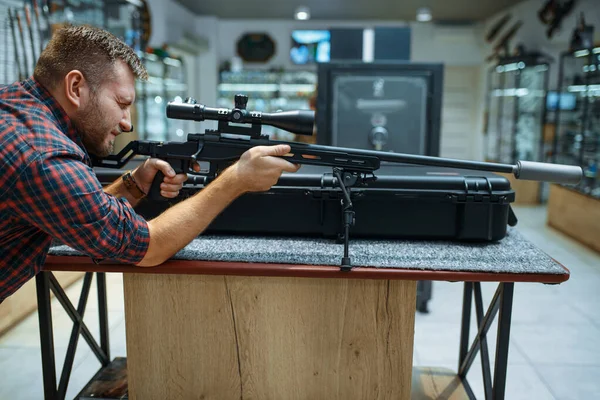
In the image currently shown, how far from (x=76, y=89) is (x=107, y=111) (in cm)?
9

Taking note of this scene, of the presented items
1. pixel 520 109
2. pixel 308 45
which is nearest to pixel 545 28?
pixel 520 109

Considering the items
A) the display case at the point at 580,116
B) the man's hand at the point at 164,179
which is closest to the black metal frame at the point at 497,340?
the man's hand at the point at 164,179

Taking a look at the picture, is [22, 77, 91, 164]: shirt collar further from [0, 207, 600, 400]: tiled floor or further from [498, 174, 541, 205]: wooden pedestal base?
[498, 174, 541, 205]: wooden pedestal base

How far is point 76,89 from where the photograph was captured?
1.24 meters

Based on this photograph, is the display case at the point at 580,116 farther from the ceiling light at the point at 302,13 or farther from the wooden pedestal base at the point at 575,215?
the ceiling light at the point at 302,13

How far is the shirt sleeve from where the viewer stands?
3.59 ft

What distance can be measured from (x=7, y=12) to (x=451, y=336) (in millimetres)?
3358

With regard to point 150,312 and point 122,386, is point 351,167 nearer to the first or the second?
point 150,312

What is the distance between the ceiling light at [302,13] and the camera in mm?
8578

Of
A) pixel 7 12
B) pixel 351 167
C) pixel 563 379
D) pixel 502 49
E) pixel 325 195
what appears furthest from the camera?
pixel 502 49

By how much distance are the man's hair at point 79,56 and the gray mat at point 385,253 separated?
52 centimetres

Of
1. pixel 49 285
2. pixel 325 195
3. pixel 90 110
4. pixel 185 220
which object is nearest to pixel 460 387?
pixel 325 195

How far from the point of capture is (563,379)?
7.86 feet

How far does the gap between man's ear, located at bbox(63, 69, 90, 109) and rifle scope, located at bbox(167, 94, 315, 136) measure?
0.21 metres
